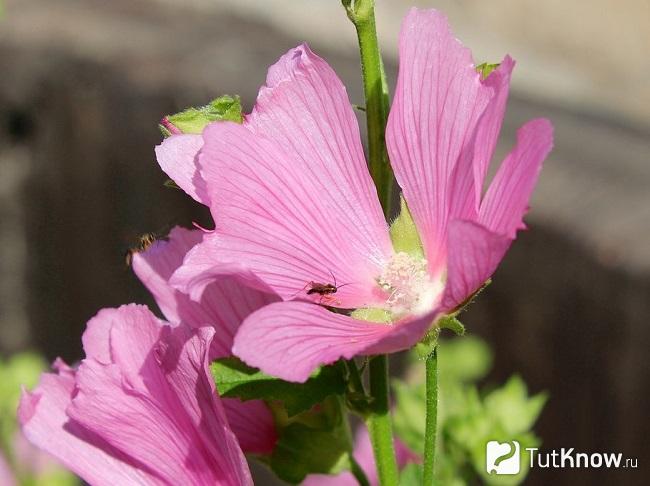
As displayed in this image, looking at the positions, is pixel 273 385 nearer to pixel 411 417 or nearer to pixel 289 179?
pixel 289 179

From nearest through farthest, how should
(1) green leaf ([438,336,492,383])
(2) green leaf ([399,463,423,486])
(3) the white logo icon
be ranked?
1. (2) green leaf ([399,463,423,486])
2. (3) the white logo icon
3. (1) green leaf ([438,336,492,383])

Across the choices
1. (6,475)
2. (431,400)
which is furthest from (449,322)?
(6,475)

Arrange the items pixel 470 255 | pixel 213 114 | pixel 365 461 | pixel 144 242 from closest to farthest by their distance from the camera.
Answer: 1. pixel 470 255
2. pixel 213 114
3. pixel 144 242
4. pixel 365 461

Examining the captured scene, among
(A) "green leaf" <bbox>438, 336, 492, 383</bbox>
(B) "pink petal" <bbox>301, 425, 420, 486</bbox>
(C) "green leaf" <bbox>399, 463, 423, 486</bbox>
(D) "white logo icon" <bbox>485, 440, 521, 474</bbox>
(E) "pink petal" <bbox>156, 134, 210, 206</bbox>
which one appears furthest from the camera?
(A) "green leaf" <bbox>438, 336, 492, 383</bbox>

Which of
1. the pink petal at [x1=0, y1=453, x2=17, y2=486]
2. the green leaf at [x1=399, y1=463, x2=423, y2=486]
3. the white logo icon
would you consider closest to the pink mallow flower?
the green leaf at [x1=399, y1=463, x2=423, y2=486]

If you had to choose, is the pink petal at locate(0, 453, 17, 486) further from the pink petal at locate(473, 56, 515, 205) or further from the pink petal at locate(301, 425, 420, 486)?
the pink petal at locate(473, 56, 515, 205)

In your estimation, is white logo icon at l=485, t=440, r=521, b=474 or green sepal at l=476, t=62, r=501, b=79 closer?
green sepal at l=476, t=62, r=501, b=79

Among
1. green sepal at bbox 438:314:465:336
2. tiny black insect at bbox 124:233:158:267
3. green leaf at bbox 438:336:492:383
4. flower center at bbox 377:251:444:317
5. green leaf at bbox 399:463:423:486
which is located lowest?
green leaf at bbox 438:336:492:383
